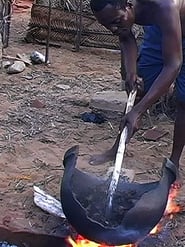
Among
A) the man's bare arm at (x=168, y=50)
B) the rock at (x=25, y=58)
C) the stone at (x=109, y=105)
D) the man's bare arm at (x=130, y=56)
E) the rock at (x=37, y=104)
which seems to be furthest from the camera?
the rock at (x=25, y=58)

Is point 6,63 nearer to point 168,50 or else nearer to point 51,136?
point 51,136

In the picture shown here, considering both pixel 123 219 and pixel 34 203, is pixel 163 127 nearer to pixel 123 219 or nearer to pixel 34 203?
pixel 34 203

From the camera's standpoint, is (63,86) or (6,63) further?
(6,63)

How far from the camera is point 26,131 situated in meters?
5.76

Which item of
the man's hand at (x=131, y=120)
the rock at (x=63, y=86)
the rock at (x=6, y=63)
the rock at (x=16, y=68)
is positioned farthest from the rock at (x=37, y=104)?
the man's hand at (x=131, y=120)

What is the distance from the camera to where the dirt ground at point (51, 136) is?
14.4ft

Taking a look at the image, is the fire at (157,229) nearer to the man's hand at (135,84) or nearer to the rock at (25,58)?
the man's hand at (135,84)

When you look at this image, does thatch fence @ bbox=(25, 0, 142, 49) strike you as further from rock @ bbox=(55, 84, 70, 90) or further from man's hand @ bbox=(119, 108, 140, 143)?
man's hand @ bbox=(119, 108, 140, 143)

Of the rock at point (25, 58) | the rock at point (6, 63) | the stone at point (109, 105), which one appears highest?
the stone at point (109, 105)

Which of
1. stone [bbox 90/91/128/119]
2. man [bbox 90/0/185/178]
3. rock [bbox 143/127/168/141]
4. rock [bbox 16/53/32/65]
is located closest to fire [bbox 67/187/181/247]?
man [bbox 90/0/185/178]

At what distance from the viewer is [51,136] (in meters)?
5.67

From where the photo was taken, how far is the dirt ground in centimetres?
438

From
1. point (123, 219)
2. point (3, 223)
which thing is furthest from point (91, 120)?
point (123, 219)

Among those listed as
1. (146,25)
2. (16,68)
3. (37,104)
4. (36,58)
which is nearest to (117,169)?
(146,25)
